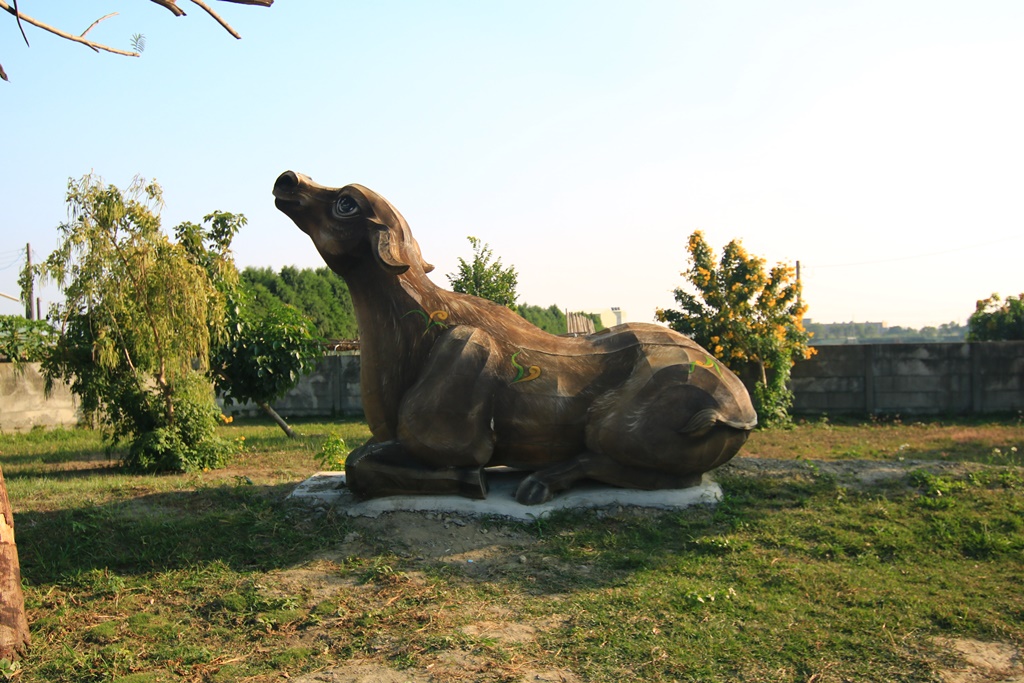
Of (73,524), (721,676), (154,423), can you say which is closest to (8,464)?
(154,423)

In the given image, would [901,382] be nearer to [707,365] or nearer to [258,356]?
[707,365]

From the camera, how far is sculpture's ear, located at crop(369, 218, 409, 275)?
6.14 m

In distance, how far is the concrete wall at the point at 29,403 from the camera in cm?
1331

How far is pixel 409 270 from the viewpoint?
21.1ft

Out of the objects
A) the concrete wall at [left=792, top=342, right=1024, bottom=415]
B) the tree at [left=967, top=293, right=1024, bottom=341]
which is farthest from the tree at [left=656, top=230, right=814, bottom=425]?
the tree at [left=967, top=293, right=1024, bottom=341]

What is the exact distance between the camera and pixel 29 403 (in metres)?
13.6

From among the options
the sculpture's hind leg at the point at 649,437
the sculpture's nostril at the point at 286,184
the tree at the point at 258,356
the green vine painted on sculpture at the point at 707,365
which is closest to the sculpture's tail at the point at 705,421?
the sculpture's hind leg at the point at 649,437

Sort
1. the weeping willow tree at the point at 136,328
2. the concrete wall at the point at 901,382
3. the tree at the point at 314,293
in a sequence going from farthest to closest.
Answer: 1. the tree at the point at 314,293
2. the concrete wall at the point at 901,382
3. the weeping willow tree at the point at 136,328

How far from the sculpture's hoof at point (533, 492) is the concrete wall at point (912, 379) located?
9.41 m

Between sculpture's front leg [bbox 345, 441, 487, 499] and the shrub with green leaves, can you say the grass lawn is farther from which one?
the shrub with green leaves

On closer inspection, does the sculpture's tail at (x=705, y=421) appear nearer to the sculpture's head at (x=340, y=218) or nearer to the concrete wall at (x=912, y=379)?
the sculpture's head at (x=340, y=218)

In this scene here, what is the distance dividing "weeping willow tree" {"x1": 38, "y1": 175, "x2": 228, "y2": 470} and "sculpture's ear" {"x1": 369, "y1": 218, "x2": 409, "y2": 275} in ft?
11.3

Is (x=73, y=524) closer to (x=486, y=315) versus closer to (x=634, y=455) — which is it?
(x=486, y=315)

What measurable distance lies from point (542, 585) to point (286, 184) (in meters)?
3.49
